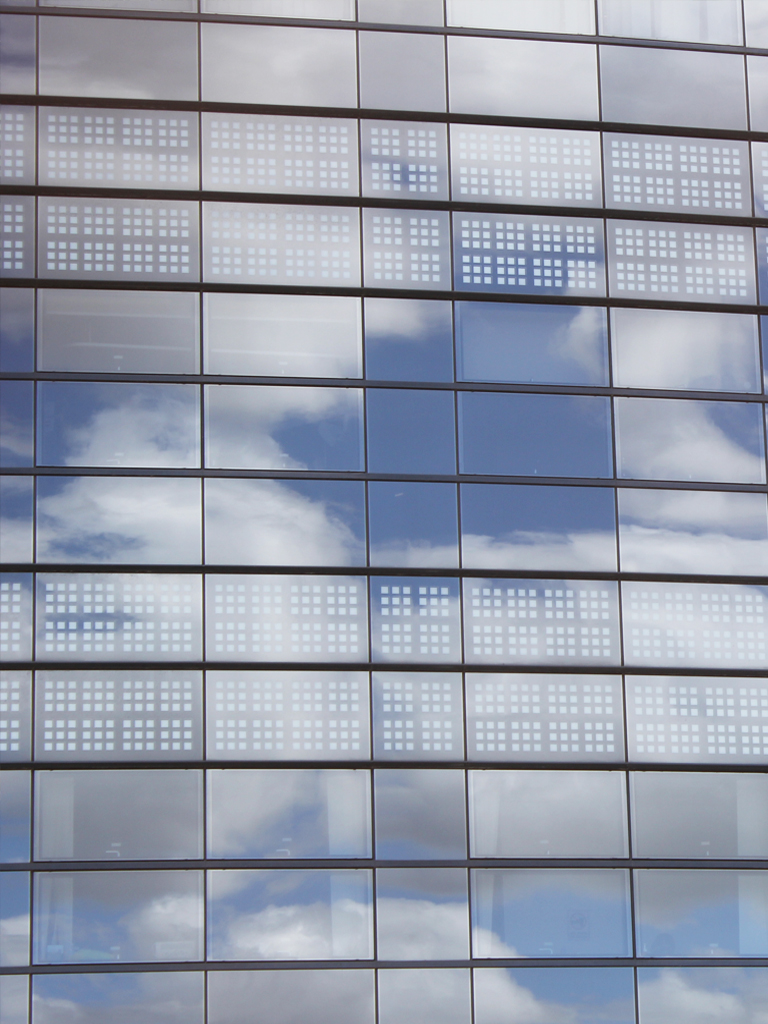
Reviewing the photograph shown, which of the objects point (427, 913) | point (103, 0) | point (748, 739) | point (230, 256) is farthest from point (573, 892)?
point (103, 0)

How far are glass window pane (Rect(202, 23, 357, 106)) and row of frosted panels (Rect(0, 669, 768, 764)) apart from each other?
8117mm

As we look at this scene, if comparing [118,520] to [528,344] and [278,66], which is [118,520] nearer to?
[528,344]

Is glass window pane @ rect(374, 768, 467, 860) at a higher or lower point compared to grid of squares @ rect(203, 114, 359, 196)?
lower

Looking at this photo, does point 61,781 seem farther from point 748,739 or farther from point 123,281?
point 748,739

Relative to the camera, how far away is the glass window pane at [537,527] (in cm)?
1366

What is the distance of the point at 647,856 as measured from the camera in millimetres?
13250

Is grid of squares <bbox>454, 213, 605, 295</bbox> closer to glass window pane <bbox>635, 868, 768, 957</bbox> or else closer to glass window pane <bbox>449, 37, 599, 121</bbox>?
glass window pane <bbox>449, 37, 599, 121</bbox>

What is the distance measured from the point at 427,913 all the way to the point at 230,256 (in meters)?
9.20

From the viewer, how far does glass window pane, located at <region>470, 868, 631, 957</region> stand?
1293 cm

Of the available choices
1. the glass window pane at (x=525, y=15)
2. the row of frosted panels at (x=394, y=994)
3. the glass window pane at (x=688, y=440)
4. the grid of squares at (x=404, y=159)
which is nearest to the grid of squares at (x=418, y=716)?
the row of frosted panels at (x=394, y=994)

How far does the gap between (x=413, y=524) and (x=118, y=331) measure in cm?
482

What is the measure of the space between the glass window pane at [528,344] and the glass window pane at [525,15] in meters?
4.27

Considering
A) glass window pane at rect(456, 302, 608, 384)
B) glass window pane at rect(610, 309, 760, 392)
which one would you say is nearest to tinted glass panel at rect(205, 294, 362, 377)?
glass window pane at rect(456, 302, 608, 384)

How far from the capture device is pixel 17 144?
45.6ft
